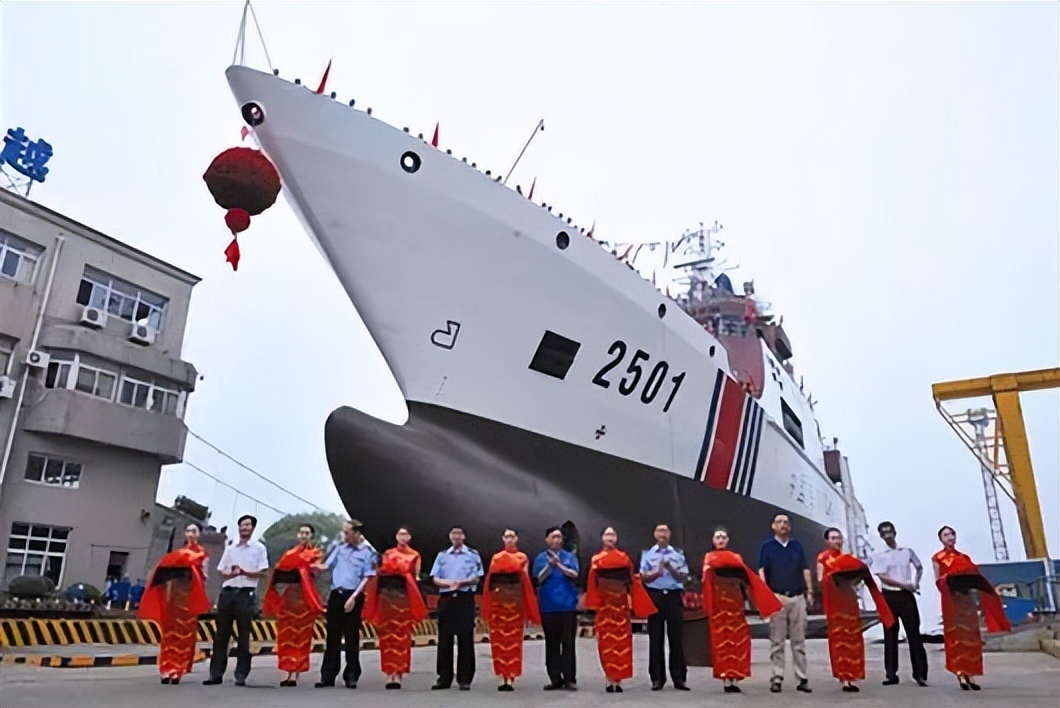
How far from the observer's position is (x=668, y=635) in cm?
508

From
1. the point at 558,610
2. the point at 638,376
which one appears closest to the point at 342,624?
the point at 558,610

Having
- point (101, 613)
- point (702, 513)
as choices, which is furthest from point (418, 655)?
point (101, 613)

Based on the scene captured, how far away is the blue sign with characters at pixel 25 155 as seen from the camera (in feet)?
56.3

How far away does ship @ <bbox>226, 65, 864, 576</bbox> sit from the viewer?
892 centimetres

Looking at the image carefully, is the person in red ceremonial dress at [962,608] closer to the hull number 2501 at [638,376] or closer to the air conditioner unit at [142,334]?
the hull number 2501 at [638,376]

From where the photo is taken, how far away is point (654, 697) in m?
4.49

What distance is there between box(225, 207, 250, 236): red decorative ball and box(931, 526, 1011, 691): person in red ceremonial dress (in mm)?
6723

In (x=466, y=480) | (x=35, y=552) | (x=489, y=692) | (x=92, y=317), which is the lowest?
(x=489, y=692)

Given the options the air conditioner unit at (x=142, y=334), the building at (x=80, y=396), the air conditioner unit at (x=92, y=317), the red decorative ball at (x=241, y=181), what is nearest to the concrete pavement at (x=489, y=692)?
the red decorative ball at (x=241, y=181)

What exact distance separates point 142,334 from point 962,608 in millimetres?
16291

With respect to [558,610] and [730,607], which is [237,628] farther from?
[730,607]

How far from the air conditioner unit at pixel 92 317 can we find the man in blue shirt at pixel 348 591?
41.0ft

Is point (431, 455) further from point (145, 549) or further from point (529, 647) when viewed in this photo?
point (145, 549)

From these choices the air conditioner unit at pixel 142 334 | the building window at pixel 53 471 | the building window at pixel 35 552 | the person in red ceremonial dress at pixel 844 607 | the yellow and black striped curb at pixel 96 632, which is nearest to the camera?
the person in red ceremonial dress at pixel 844 607
